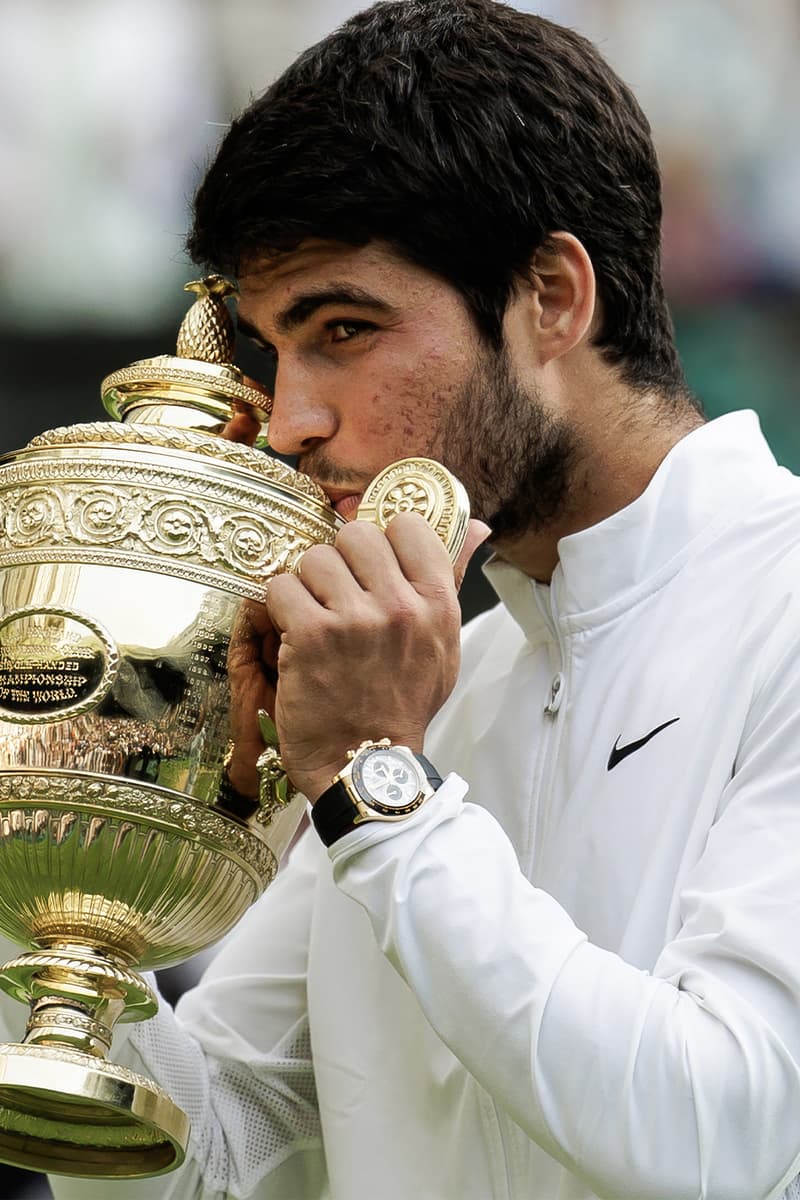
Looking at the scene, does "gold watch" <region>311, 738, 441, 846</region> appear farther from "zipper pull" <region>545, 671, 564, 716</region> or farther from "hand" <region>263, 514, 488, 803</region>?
"zipper pull" <region>545, 671, 564, 716</region>

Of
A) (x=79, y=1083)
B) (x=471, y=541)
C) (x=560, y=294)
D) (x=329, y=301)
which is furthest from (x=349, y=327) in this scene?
(x=79, y=1083)

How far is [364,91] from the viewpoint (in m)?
2.32

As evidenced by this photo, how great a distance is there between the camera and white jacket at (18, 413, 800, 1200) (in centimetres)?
166

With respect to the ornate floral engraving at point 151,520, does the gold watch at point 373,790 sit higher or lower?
lower

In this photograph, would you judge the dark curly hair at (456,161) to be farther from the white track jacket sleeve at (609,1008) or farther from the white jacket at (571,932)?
the white track jacket sleeve at (609,1008)

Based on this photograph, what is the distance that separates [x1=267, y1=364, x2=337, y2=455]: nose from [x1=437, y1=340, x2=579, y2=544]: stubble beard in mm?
156

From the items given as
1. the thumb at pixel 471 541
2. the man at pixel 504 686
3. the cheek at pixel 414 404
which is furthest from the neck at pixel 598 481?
the thumb at pixel 471 541

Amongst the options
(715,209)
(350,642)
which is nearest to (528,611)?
(350,642)

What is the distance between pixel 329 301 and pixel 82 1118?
1.00 metres

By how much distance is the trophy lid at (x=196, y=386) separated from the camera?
2076 mm

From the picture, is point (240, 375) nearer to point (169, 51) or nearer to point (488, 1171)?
point (488, 1171)

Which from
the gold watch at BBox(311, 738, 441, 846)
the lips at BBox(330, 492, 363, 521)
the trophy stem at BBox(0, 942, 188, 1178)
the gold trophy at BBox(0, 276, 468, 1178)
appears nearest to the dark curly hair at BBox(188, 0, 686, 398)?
the lips at BBox(330, 492, 363, 521)

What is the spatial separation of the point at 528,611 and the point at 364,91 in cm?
71

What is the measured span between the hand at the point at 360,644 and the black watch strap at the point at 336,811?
0.07 feet
